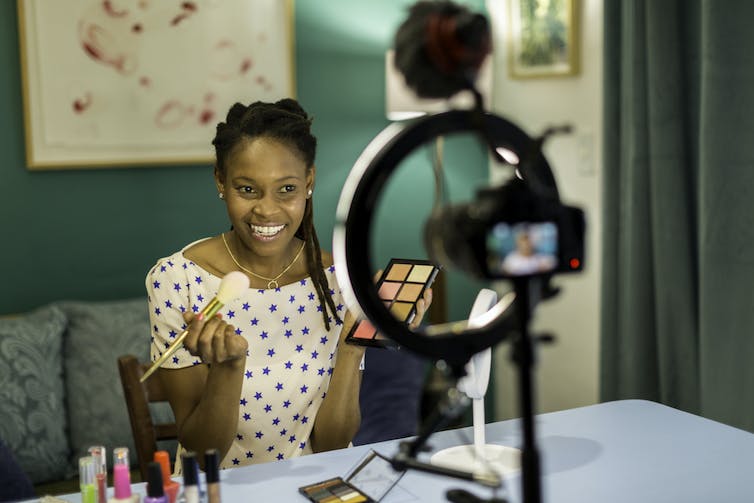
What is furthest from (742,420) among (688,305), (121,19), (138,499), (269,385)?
(121,19)

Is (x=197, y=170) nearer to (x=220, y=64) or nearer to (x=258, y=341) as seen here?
(x=220, y=64)

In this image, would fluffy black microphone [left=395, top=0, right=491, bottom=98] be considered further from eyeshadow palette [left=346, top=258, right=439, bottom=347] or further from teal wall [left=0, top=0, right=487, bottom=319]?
teal wall [left=0, top=0, right=487, bottom=319]

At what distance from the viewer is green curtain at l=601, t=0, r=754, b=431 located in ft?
6.51

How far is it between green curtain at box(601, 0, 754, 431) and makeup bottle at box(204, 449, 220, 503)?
1.50 meters

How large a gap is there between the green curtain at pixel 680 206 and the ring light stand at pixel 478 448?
108 centimetres

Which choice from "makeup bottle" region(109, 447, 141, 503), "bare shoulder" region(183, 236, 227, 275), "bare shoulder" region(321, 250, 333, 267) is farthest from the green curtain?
"makeup bottle" region(109, 447, 141, 503)

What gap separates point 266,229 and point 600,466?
62 centimetres

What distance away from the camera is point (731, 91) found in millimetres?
1982

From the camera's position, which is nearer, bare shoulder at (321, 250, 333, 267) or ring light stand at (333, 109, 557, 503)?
ring light stand at (333, 109, 557, 503)

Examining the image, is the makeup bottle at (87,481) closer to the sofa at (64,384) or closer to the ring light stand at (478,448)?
the ring light stand at (478,448)

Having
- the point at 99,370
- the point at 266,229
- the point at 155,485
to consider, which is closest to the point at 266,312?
the point at 266,229

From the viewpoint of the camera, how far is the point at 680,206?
7.18 ft

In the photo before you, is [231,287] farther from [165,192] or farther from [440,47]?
[165,192]

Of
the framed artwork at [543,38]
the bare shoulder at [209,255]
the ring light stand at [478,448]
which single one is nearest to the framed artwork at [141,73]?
the framed artwork at [543,38]
